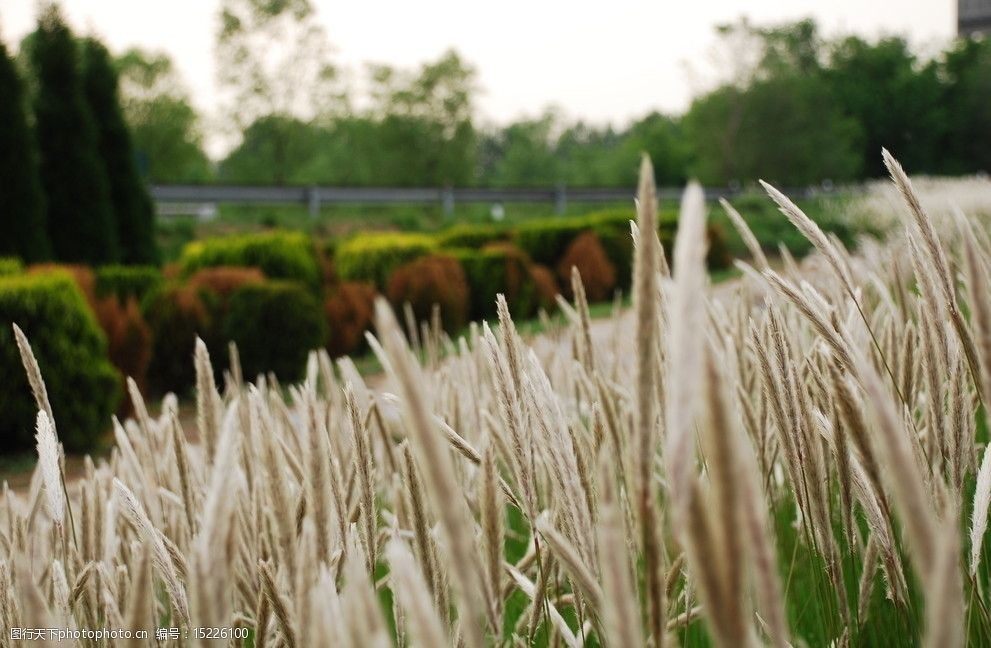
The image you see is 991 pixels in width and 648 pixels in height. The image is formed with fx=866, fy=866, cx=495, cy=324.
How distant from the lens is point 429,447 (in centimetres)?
36

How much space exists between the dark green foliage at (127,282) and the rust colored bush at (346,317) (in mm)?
1684

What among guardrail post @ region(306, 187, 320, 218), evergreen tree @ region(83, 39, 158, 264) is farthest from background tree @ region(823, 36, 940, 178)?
evergreen tree @ region(83, 39, 158, 264)

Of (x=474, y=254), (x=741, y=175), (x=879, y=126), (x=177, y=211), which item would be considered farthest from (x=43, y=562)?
(x=879, y=126)

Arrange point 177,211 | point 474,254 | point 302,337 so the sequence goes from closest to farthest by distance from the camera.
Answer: point 302,337 → point 474,254 → point 177,211

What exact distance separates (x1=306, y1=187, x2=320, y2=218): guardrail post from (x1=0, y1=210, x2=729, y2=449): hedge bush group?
879 cm

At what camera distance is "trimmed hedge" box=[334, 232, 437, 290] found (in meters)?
11.2

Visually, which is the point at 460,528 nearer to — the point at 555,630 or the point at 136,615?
the point at 136,615

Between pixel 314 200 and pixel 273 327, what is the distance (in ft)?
49.1

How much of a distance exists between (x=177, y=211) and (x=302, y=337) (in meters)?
16.3

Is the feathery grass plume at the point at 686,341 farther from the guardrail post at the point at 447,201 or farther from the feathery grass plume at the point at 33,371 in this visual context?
the guardrail post at the point at 447,201

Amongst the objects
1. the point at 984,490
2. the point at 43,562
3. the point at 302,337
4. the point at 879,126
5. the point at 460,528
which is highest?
the point at 879,126

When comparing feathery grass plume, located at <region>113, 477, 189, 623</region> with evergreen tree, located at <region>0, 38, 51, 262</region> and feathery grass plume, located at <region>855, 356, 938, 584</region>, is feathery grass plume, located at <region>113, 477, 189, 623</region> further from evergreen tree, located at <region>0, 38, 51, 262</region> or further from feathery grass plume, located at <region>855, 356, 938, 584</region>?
evergreen tree, located at <region>0, 38, 51, 262</region>

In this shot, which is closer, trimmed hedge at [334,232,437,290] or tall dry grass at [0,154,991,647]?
tall dry grass at [0,154,991,647]

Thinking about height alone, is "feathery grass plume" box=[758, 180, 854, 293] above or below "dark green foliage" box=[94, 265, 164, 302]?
above
